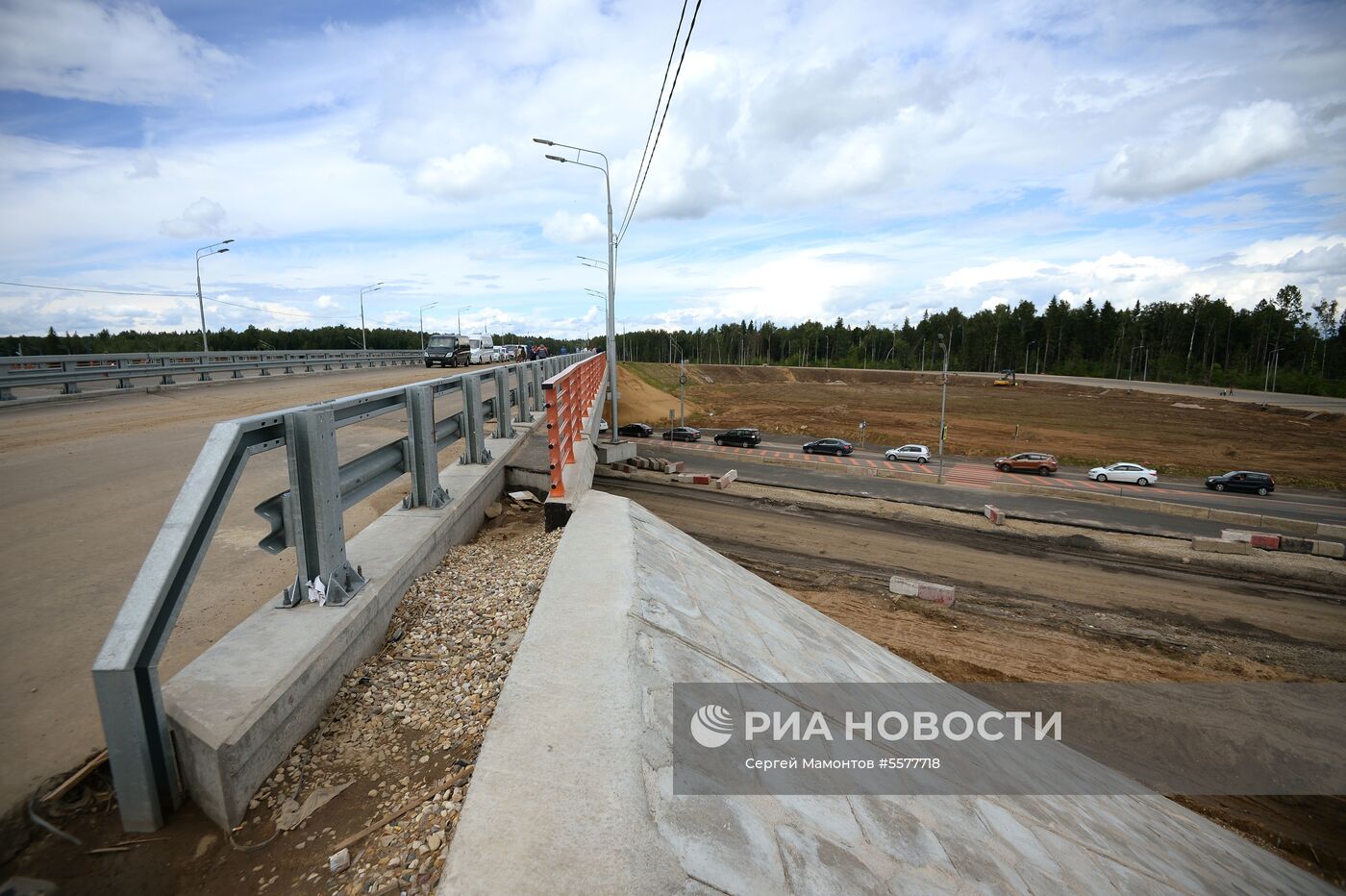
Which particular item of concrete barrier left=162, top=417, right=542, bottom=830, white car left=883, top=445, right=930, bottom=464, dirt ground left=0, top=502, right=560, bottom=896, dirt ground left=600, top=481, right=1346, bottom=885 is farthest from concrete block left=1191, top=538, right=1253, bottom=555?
concrete barrier left=162, top=417, right=542, bottom=830

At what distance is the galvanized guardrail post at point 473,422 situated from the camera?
7.34 m

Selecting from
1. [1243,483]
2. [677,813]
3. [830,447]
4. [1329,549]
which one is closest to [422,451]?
[677,813]

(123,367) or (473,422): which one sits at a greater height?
(123,367)

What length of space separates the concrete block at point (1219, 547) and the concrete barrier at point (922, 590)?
14.3m

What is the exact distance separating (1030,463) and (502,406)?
3905 centimetres

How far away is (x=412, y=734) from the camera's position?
302 cm

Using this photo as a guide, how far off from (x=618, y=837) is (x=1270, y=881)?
6.74m

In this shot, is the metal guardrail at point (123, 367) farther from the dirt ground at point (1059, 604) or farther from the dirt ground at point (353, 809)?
the dirt ground at point (353, 809)

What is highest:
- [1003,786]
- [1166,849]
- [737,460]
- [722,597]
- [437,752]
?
[437,752]

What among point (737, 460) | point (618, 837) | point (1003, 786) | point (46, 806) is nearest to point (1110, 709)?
point (1003, 786)

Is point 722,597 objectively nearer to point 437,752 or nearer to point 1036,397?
point 437,752

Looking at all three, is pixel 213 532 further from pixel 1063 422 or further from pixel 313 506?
pixel 1063 422

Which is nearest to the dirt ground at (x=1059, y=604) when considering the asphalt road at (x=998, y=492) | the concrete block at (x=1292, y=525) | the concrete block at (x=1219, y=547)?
the concrete block at (x=1219, y=547)

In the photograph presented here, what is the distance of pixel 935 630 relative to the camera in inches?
515
